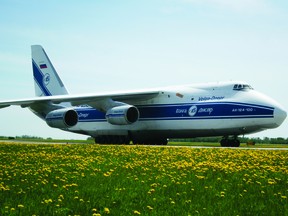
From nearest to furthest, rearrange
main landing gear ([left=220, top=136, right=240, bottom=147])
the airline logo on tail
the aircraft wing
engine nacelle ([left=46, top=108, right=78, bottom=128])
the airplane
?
the airplane → main landing gear ([left=220, top=136, right=240, bottom=147]) → the aircraft wing → engine nacelle ([left=46, top=108, right=78, bottom=128]) → the airline logo on tail

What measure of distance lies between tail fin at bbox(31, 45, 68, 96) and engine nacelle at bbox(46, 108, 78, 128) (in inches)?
315

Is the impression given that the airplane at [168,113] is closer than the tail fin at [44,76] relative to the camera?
Yes

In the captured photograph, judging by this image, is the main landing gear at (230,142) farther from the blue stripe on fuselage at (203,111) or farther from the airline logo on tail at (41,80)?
the airline logo on tail at (41,80)

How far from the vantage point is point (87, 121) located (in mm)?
37906

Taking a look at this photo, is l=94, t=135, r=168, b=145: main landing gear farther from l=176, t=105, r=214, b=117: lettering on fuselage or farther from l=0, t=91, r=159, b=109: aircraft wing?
l=176, t=105, r=214, b=117: lettering on fuselage

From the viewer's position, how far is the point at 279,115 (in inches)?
1097

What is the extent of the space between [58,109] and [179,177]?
2718 centimetres

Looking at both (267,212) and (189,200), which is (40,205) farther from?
(267,212)

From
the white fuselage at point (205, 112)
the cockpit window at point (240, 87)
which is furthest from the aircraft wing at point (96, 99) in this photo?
the cockpit window at point (240, 87)

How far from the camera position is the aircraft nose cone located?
91.3 feet

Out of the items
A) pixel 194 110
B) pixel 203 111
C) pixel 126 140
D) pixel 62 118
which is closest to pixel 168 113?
pixel 194 110

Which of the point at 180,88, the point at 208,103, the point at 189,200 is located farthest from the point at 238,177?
the point at 180,88

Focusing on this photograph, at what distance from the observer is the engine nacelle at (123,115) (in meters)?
31.6

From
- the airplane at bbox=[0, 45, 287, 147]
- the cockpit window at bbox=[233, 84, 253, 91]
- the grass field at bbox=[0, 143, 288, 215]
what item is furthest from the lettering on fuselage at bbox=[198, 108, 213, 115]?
the grass field at bbox=[0, 143, 288, 215]
